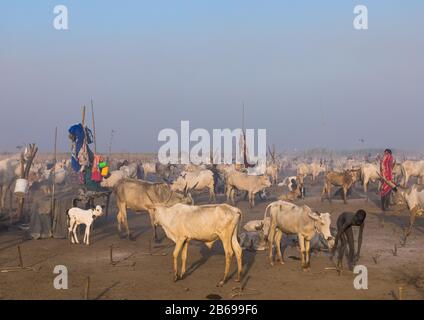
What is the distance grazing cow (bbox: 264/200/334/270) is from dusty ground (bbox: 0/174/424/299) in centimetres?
54

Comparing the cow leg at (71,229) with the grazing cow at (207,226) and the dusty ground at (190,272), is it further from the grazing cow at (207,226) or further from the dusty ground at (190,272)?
the grazing cow at (207,226)

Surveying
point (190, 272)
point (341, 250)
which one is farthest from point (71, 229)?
point (341, 250)

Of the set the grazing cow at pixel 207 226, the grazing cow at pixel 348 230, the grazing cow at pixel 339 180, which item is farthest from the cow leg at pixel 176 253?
the grazing cow at pixel 339 180

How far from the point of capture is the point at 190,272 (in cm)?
1097

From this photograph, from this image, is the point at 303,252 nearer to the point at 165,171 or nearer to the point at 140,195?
the point at 140,195

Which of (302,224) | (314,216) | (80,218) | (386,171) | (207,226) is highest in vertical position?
(386,171)

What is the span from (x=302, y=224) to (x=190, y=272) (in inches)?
117

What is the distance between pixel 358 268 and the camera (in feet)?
35.5

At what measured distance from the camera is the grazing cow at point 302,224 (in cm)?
1098

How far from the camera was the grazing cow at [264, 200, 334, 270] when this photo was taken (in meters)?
11.0

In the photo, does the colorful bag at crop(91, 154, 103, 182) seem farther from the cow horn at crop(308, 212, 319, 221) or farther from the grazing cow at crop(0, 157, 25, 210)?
the cow horn at crop(308, 212, 319, 221)

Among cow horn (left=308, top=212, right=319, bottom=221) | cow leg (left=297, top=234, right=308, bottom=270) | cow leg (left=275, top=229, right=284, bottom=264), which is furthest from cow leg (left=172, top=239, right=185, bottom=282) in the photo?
cow horn (left=308, top=212, right=319, bottom=221)

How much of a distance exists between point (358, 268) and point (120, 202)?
881cm
